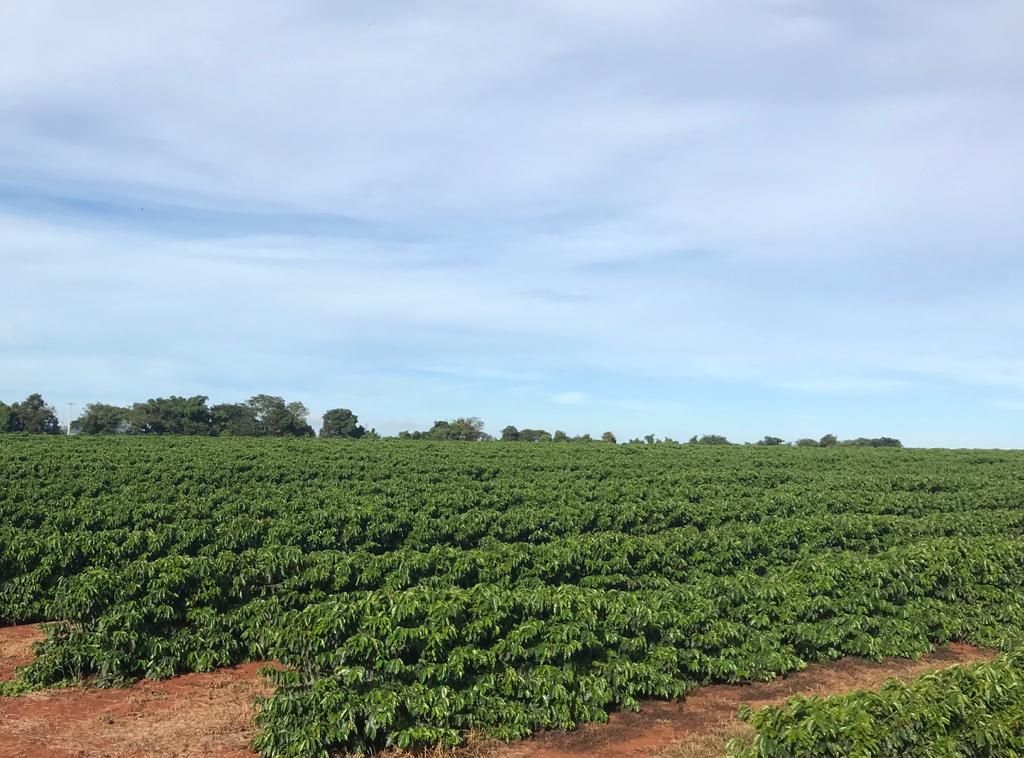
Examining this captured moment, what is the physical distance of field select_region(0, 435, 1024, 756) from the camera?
8547 mm

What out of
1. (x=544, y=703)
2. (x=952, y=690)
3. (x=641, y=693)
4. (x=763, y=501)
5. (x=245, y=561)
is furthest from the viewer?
(x=763, y=501)

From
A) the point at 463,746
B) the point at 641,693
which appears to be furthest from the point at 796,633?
the point at 463,746

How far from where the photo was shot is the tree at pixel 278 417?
4242 inches

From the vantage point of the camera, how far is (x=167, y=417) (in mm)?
97688

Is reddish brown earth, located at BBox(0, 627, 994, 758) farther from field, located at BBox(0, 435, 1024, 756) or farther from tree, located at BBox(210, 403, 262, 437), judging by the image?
tree, located at BBox(210, 403, 262, 437)

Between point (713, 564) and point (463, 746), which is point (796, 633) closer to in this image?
point (713, 564)

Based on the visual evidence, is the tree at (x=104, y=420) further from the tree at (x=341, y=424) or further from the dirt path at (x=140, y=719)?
the dirt path at (x=140, y=719)

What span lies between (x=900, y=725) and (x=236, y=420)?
10561 cm

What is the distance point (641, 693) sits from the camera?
1034 cm

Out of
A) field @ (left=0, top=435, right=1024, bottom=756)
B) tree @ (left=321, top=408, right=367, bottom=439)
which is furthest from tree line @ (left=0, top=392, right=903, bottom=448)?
field @ (left=0, top=435, right=1024, bottom=756)

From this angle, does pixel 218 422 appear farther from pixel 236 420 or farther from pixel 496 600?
pixel 496 600

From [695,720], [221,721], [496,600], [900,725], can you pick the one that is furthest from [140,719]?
[900,725]

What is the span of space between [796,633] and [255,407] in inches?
4134

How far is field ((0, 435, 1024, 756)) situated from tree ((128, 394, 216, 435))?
77.1 metres
